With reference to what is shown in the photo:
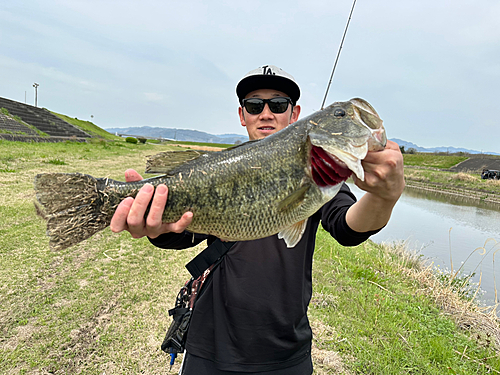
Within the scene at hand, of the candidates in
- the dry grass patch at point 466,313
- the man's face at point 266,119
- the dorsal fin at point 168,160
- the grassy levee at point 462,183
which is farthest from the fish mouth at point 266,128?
the grassy levee at point 462,183

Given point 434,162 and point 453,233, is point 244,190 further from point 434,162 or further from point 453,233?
point 434,162

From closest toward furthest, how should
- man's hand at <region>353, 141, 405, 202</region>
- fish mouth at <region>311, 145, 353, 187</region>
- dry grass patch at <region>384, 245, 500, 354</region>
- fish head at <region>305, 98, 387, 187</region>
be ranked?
man's hand at <region>353, 141, 405, 202</region>
fish head at <region>305, 98, 387, 187</region>
fish mouth at <region>311, 145, 353, 187</region>
dry grass patch at <region>384, 245, 500, 354</region>

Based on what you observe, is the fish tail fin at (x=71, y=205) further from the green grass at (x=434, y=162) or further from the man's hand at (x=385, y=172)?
the green grass at (x=434, y=162)

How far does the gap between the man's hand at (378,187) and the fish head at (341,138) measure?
9 centimetres

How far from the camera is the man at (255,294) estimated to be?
6.90 ft

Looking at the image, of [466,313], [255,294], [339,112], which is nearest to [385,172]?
[339,112]

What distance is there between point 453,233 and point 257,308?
56.1ft

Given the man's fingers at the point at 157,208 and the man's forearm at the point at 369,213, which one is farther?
the man's fingers at the point at 157,208

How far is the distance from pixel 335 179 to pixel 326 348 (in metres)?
3.48

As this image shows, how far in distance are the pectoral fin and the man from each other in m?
0.16

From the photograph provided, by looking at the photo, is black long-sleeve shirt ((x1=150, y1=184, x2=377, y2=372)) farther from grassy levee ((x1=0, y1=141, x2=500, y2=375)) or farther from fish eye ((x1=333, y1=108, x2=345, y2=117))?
grassy levee ((x1=0, y1=141, x2=500, y2=375))

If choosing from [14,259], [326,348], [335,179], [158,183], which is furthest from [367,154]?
[14,259]

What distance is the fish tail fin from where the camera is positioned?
7.25 feet

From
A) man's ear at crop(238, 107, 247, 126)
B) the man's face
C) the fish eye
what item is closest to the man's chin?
the man's face
